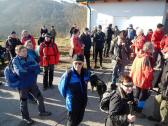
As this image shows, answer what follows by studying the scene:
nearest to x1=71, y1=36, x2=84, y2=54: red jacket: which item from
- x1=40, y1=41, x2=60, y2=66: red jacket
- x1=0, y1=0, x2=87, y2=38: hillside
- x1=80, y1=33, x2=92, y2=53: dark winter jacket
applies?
x1=80, y1=33, x2=92, y2=53: dark winter jacket

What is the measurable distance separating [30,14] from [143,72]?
63.9 metres

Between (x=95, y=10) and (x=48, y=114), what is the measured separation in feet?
51.2

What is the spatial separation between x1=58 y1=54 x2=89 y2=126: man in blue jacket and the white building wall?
15.9 metres

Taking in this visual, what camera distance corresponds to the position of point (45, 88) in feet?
31.7

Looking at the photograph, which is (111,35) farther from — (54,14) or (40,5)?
(40,5)

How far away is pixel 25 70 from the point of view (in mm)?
6719

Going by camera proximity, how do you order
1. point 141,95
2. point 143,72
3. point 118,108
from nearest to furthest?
point 118,108
point 143,72
point 141,95

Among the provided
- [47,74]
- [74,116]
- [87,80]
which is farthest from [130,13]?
[74,116]

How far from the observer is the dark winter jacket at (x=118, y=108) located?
4.47 metres

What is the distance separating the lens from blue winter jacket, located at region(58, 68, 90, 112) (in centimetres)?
527

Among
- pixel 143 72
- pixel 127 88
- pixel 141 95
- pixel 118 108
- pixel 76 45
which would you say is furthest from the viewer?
pixel 76 45

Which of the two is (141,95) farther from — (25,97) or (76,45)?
(76,45)

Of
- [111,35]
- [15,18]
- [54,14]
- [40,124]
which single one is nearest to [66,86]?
[40,124]

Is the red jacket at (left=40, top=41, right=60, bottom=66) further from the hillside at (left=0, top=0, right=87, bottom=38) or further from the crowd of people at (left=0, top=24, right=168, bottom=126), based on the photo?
the hillside at (left=0, top=0, right=87, bottom=38)
